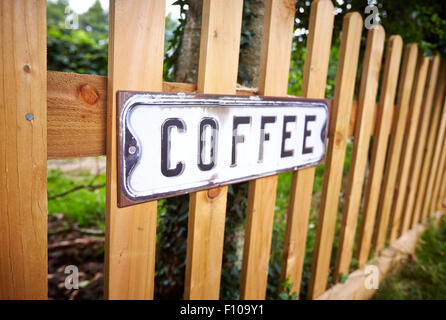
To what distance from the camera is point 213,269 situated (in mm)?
1165

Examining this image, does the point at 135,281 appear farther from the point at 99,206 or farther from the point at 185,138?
the point at 99,206

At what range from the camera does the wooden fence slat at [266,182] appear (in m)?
1.11

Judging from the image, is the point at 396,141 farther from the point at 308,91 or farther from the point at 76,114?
the point at 76,114

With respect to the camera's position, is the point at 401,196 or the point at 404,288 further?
the point at 401,196

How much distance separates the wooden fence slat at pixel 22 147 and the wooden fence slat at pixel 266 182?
72 cm

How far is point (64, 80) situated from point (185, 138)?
0.35m

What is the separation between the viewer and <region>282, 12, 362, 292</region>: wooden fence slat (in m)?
1.46

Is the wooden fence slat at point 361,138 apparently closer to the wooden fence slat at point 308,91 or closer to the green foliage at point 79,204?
the wooden fence slat at point 308,91

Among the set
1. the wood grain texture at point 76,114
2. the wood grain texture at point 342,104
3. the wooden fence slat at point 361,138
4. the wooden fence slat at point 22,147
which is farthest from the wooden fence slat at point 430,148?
the wooden fence slat at point 22,147

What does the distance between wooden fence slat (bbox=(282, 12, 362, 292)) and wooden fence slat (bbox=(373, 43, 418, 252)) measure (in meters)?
0.73

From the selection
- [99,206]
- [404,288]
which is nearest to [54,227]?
[99,206]

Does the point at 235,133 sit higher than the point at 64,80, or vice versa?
A: the point at 64,80

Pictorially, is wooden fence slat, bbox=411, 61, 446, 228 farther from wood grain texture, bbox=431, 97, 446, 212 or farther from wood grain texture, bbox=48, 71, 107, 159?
wood grain texture, bbox=48, 71, 107, 159

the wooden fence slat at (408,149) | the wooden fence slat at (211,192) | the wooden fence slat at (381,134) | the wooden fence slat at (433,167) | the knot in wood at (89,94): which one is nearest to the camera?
the knot in wood at (89,94)
